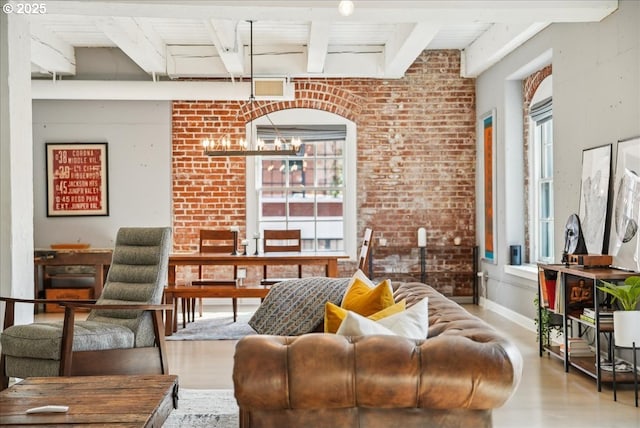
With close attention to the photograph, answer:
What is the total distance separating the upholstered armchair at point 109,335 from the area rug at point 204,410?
31cm

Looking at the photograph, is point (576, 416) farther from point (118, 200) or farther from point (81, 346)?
point (118, 200)

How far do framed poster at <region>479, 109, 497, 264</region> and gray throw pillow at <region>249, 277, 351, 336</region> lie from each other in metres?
4.94

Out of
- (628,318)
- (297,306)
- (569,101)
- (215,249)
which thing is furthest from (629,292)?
(215,249)

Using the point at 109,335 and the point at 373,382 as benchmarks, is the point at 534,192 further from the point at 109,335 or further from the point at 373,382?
the point at 373,382

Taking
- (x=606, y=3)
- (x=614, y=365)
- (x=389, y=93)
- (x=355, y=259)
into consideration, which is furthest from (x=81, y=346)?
(x=389, y=93)

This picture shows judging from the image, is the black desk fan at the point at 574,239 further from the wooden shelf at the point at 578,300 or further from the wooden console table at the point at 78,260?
the wooden console table at the point at 78,260

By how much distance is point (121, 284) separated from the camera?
217 inches

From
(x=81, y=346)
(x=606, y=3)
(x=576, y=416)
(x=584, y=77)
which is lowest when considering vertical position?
(x=576, y=416)

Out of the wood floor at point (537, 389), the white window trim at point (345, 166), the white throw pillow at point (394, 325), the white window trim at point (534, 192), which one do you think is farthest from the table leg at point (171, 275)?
the white throw pillow at point (394, 325)

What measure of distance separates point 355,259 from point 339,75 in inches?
101

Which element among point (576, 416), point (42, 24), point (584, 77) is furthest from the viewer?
point (42, 24)

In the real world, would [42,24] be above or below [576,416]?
above

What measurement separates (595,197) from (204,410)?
3597mm

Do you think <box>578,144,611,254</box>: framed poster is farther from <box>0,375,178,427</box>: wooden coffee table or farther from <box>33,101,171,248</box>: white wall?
<box>33,101,171,248</box>: white wall
